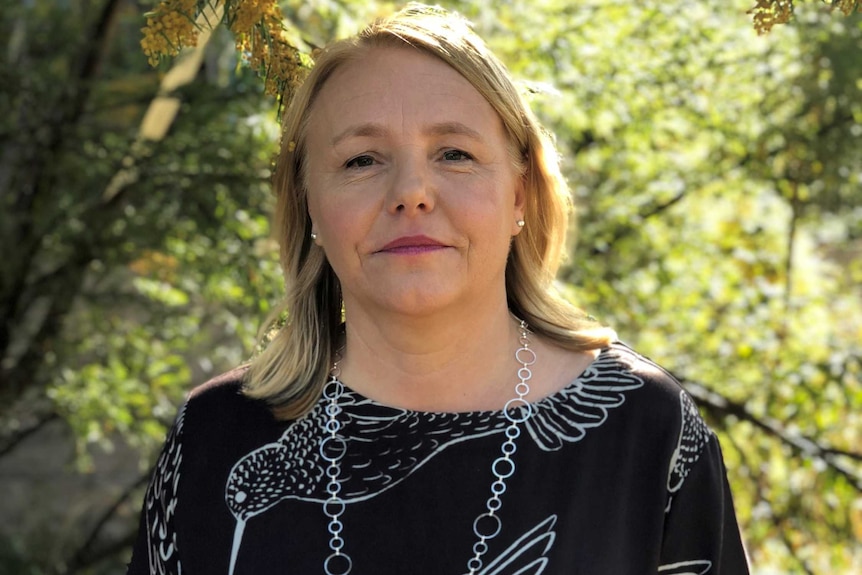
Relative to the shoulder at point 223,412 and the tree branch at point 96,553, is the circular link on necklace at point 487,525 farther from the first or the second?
the tree branch at point 96,553

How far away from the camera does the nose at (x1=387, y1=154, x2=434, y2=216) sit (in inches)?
68.1

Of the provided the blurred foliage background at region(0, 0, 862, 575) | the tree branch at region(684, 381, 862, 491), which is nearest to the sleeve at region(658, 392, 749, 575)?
the blurred foliage background at region(0, 0, 862, 575)

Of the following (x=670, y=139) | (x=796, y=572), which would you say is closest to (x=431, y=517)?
(x=796, y=572)

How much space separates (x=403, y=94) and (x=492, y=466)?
1.99 feet

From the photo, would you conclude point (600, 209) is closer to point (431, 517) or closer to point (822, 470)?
point (822, 470)

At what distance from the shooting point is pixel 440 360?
6.18ft

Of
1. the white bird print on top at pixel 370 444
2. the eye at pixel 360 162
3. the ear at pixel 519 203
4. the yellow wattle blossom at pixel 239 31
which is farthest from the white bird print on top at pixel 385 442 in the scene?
Answer: the yellow wattle blossom at pixel 239 31

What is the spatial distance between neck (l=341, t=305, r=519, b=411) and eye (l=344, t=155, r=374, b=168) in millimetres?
250

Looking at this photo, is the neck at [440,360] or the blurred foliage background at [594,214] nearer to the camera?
the neck at [440,360]

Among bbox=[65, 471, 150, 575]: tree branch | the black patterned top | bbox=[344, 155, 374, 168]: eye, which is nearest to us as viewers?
the black patterned top

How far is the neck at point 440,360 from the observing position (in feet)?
6.11

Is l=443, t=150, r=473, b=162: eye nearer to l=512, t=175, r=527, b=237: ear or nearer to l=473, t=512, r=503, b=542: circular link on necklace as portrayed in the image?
l=512, t=175, r=527, b=237: ear

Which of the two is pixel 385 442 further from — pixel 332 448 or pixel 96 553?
pixel 96 553

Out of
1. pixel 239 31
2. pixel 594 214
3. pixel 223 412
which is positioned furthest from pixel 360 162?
pixel 594 214
